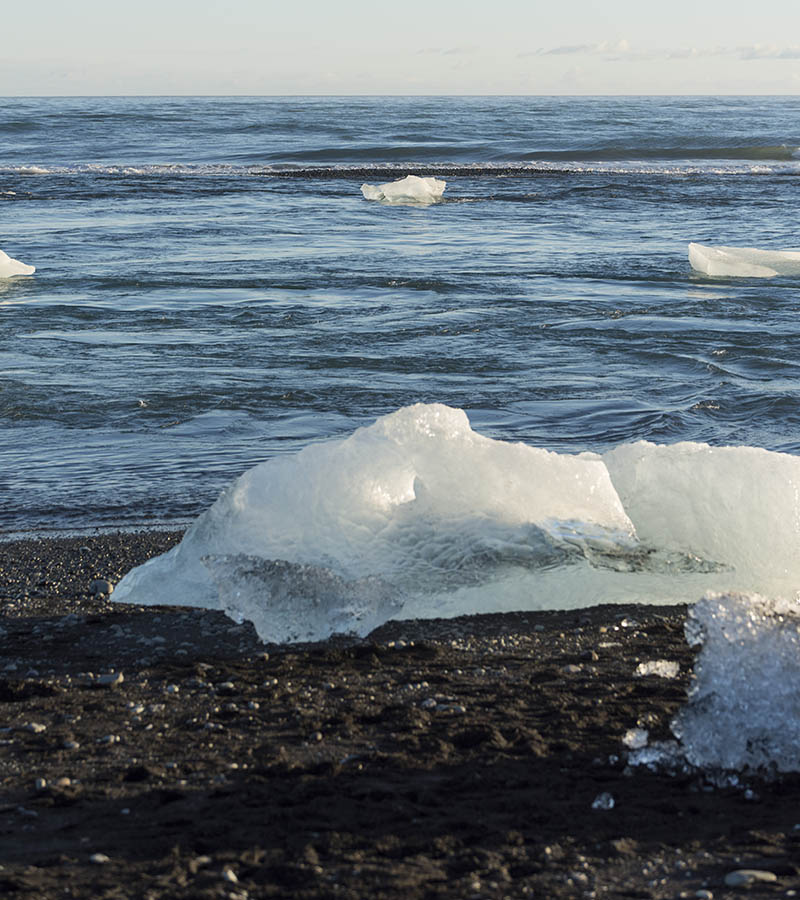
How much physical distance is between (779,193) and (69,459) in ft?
67.6

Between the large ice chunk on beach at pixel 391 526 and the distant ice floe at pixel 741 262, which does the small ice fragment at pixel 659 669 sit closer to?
A: the large ice chunk on beach at pixel 391 526

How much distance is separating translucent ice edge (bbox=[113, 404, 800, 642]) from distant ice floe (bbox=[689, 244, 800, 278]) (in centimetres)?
931

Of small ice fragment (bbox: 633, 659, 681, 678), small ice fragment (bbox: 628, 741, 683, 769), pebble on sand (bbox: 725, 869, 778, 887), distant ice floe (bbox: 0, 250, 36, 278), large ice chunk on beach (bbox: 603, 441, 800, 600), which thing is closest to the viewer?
pebble on sand (bbox: 725, 869, 778, 887)

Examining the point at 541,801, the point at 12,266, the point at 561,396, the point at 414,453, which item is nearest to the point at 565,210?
the point at 12,266

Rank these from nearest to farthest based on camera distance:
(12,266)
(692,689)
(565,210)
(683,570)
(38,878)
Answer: (38,878)
(692,689)
(683,570)
(12,266)
(565,210)

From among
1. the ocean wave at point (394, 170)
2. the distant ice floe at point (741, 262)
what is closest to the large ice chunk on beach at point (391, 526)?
the distant ice floe at point (741, 262)

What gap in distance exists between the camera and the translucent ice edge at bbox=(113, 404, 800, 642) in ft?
13.4

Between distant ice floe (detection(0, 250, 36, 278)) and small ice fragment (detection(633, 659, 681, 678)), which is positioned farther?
distant ice floe (detection(0, 250, 36, 278))

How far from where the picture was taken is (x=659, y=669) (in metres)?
3.70

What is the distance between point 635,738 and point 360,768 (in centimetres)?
82

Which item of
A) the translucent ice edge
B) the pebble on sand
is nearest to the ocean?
the translucent ice edge

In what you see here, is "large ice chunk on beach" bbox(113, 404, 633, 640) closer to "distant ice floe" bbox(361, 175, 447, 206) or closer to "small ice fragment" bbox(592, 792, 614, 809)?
"small ice fragment" bbox(592, 792, 614, 809)

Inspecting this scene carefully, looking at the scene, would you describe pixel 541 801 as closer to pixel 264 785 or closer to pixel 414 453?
pixel 264 785

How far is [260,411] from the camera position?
25.9 ft
